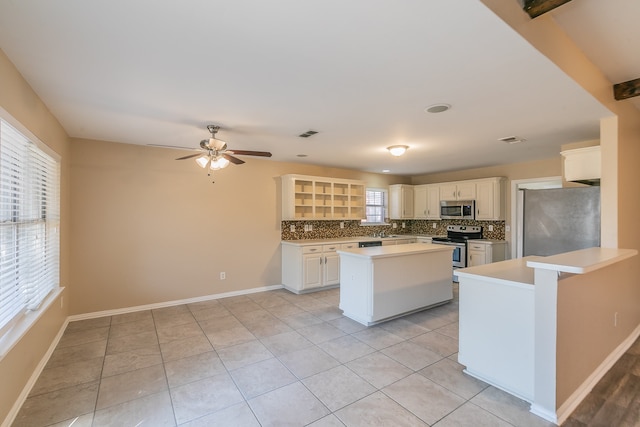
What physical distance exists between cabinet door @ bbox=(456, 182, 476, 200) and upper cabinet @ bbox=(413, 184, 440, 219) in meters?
0.51

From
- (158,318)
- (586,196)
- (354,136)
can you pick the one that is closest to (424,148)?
(354,136)

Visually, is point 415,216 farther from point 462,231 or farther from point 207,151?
point 207,151

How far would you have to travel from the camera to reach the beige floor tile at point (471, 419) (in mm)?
1893

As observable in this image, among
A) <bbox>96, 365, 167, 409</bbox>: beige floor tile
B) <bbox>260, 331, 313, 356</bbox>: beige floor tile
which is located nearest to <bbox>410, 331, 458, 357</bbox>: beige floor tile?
<bbox>260, 331, 313, 356</bbox>: beige floor tile

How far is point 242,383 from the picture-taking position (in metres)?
2.39

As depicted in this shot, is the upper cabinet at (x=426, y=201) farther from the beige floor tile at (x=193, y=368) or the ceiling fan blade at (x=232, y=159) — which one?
the beige floor tile at (x=193, y=368)

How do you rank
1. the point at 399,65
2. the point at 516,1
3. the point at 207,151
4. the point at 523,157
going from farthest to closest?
the point at 523,157 < the point at 207,151 < the point at 399,65 < the point at 516,1

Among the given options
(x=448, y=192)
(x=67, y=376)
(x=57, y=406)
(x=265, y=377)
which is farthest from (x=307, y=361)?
(x=448, y=192)

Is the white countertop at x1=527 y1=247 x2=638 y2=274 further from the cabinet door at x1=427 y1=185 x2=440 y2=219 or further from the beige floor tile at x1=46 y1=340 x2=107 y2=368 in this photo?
the cabinet door at x1=427 y1=185 x2=440 y2=219

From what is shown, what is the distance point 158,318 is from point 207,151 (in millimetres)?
2326

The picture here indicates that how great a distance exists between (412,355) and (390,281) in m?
0.98

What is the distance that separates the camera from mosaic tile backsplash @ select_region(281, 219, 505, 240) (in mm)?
5629

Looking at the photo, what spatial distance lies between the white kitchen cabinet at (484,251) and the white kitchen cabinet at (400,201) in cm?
169

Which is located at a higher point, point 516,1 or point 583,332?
point 516,1
